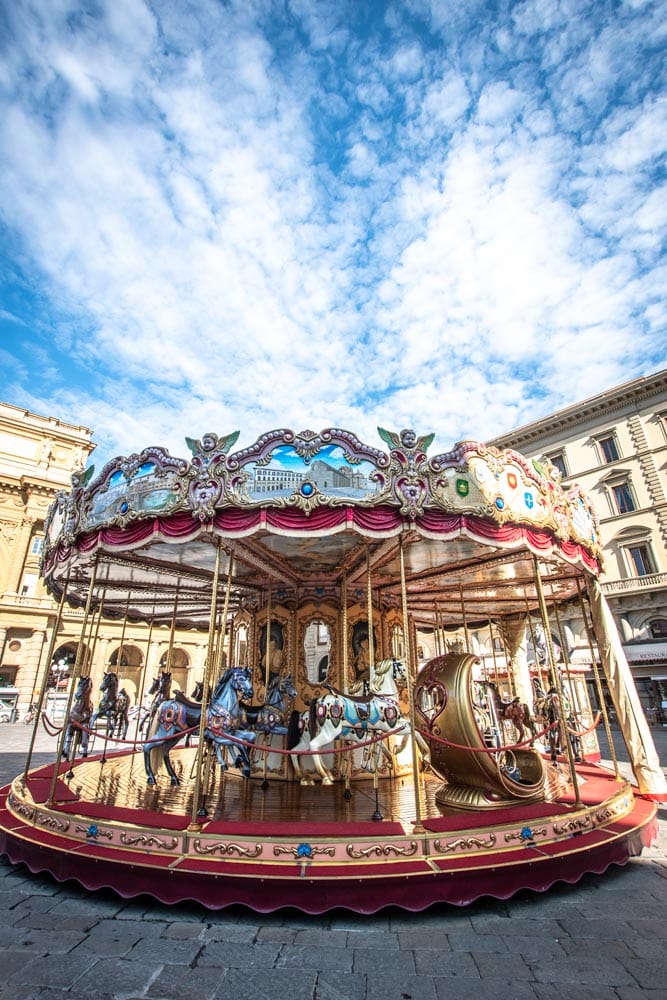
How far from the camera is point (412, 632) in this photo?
12.3m

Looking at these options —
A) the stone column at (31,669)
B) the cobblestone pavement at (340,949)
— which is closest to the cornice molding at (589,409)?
the cobblestone pavement at (340,949)

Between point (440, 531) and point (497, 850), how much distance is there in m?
3.37

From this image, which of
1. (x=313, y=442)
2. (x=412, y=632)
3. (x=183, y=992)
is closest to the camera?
(x=183, y=992)

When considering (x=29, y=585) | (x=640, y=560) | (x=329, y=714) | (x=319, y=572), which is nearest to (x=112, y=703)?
(x=319, y=572)

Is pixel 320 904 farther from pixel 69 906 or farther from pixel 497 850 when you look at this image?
pixel 69 906

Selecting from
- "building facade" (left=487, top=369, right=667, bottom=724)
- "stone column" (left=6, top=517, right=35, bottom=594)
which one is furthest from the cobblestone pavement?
"stone column" (left=6, top=517, right=35, bottom=594)

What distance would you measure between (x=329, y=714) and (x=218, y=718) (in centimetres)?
156

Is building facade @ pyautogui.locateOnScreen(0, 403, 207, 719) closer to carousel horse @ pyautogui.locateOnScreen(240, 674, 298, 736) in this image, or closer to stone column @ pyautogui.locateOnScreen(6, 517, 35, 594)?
stone column @ pyautogui.locateOnScreen(6, 517, 35, 594)

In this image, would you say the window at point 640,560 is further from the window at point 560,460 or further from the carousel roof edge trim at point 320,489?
the carousel roof edge trim at point 320,489

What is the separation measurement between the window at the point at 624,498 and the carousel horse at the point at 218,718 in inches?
1111

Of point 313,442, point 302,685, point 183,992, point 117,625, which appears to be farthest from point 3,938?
point 117,625

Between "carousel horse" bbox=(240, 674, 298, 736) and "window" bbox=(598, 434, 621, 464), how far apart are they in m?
28.3

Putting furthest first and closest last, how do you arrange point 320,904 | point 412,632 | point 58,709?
point 58,709, point 412,632, point 320,904

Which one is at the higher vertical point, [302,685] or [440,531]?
[440,531]
